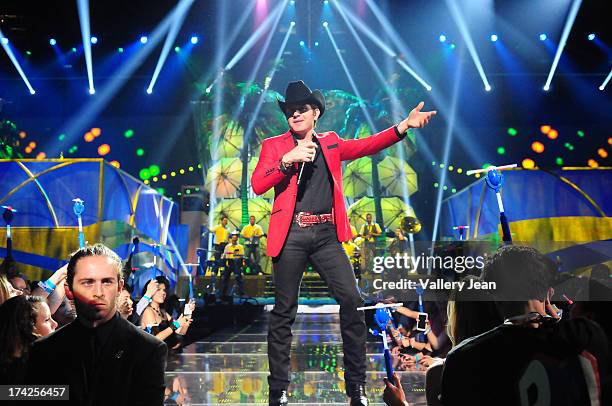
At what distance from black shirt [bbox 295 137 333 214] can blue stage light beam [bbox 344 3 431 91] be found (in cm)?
1290

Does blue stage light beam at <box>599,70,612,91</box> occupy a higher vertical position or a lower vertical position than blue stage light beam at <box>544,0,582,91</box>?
lower

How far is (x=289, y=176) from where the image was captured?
347 centimetres

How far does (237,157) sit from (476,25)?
8.35m

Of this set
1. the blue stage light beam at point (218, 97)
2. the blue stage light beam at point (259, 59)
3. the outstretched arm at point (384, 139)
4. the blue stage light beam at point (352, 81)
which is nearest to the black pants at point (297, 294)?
the outstretched arm at point (384, 139)

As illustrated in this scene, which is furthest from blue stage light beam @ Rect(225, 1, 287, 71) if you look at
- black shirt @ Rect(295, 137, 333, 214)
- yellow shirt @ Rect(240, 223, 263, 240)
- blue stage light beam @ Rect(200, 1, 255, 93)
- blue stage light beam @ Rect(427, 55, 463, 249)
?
black shirt @ Rect(295, 137, 333, 214)

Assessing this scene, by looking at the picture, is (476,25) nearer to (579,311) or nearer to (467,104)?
(467,104)

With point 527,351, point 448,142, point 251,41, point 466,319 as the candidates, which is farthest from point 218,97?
point 527,351

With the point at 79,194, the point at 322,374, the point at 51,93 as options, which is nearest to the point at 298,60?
the point at 51,93

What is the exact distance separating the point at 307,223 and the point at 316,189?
0.23 meters

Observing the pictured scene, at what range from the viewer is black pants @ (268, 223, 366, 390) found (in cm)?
326

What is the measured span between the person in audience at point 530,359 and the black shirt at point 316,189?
186 centimetres

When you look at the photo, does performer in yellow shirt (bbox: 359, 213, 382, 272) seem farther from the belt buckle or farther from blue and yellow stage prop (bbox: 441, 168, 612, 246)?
the belt buckle

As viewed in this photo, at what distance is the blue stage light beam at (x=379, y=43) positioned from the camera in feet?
51.3

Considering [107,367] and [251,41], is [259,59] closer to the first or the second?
[251,41]
